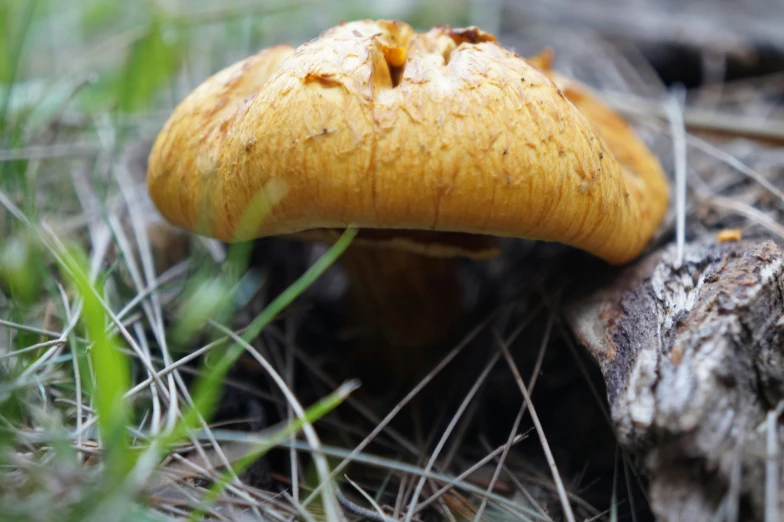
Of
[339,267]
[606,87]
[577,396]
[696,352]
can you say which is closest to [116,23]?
[339,267]

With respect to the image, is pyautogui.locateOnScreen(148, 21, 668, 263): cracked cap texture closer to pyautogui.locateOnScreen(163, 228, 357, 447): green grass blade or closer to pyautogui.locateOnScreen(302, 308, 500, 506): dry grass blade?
pyautogui.locateOnScreen(163, 228, 357, 447): green grass blade

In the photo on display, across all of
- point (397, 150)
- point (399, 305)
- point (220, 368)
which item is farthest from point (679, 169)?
point (220, 368)

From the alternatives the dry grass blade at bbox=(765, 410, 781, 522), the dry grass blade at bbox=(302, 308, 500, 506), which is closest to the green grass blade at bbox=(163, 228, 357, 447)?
the dry grass blade at bbox=(302, 308, 500, 506)

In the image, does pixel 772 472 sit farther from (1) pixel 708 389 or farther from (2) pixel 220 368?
(2) pixel 220 368

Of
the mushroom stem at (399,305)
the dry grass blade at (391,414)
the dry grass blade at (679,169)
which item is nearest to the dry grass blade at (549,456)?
the dry grass blade at (391,414)

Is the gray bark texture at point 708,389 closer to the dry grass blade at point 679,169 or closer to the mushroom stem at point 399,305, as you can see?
the dry grass blade at point 679,169

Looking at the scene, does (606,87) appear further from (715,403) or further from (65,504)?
(65,504)

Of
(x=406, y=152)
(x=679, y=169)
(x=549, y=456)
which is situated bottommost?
(x=549, y=456)
